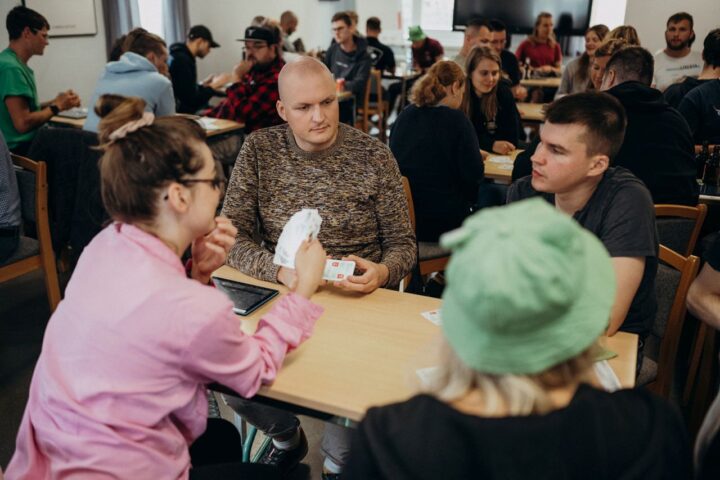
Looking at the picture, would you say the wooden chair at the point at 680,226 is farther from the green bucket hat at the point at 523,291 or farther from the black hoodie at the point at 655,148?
the green bucket hat at the point at 523,291

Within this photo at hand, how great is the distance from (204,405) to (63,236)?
2445 mm

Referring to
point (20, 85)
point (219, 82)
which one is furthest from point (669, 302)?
point (219, 82)

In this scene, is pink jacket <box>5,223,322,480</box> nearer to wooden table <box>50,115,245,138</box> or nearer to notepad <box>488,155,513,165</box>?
notepad <box>488,155,513,165</box>

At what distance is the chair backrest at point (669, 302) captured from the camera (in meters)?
1.93

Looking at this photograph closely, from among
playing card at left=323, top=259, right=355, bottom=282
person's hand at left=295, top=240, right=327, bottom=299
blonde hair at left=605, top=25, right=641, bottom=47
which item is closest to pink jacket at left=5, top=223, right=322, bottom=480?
person's hand at left=295, top=240, right=327, bottom=299

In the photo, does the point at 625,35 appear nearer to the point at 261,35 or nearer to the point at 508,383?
the point at 261,35

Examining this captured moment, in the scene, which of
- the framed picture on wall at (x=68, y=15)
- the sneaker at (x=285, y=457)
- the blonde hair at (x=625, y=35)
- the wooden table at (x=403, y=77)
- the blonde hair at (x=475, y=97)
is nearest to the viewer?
the sneaker at (x=285, y=457)

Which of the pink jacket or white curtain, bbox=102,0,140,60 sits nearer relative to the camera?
the pink jacket

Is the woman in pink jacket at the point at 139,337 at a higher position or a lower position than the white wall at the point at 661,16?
lower

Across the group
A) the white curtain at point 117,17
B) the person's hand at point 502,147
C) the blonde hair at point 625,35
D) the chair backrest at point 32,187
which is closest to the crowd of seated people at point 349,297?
the chair backrest at point 32,187

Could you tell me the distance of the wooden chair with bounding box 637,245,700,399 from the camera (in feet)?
6.33

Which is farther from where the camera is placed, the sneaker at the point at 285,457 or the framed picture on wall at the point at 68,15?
the framed picture on wall at the point at 68,15

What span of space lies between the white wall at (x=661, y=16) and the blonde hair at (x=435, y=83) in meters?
5.03

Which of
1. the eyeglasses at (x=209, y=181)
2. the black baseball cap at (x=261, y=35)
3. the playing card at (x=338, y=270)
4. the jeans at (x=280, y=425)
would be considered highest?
the black baseball cap at (x=261, y=35)
